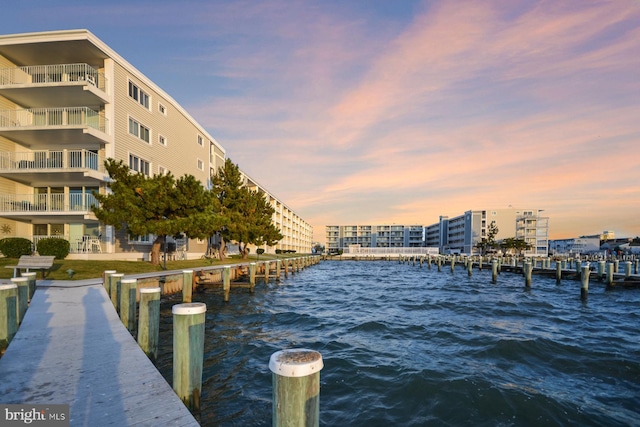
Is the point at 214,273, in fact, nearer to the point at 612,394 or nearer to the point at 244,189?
the point at 244,189

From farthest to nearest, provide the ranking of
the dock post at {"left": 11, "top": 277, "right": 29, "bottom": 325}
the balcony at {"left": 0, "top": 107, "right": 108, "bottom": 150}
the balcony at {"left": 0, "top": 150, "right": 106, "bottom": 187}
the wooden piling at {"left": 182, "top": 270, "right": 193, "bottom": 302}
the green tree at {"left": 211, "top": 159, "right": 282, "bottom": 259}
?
the green tree at {"left": 211, "top": 159, "right": 282, "bottom": 259} → the balcony at {"left": 0, "top": 107, "right": 108, "bottom": 150} → the balcony at {"left": 0, "top": 150, "right": 106, "bottom": 187} → the wooden piling at {"left": 182, "top": 270, "right": 193, "bottom": 302} → the dock post at {"left": 11, "top": 277, "right": 29, "bottom": 325}

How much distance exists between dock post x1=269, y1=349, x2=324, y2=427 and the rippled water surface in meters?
3.62

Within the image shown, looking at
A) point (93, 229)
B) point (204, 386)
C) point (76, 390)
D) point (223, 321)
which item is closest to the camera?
point (76, 390)

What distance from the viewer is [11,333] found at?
21.7 feet

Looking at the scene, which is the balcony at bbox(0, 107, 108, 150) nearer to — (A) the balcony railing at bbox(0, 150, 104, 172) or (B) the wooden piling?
(A) the balcony railing at bbox(0, 150, 104, 172)

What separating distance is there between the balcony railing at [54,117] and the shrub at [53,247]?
332 inches

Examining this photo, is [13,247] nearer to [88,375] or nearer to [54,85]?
[54,85]

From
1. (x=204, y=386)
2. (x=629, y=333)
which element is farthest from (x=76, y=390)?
(x=629, y=333)

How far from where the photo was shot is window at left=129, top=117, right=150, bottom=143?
25750 millimetres

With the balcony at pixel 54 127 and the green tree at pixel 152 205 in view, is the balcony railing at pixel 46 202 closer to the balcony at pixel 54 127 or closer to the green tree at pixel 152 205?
the green tree at pixel 152 205

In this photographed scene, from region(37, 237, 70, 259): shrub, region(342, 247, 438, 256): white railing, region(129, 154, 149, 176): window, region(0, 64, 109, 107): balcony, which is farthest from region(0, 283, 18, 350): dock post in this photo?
region(342, 247, 438, 256): white railing

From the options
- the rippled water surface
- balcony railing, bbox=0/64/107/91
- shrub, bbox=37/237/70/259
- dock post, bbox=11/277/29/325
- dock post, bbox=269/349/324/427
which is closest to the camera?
dock post, bbox=269/349/324/427

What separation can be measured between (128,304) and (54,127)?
20373mm

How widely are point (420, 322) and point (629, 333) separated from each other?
25.5 ft
